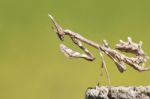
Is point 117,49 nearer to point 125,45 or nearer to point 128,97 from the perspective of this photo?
point 125,45

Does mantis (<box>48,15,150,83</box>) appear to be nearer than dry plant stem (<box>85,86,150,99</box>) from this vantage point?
No

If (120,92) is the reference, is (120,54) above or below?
above

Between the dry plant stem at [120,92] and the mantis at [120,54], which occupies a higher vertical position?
the mantis at [120,54]

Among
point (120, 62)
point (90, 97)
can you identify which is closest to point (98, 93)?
point (90, 97)

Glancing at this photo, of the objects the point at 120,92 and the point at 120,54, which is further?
the point at 120,54

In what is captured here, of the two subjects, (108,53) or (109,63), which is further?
(109,63)

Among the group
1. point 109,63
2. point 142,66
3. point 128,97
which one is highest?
point 109,63

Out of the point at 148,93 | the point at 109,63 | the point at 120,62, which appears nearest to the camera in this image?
the point at 148,93

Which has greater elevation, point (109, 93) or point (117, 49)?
point (117, 49)

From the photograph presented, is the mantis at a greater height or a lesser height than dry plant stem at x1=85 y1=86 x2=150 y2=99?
greater

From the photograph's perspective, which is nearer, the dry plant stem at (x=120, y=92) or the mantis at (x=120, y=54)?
the dry plant stem at (x=120, y=92)

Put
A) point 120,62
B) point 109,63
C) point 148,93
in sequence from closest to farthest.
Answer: point 148,93 → point 120,62 → point 109,63
